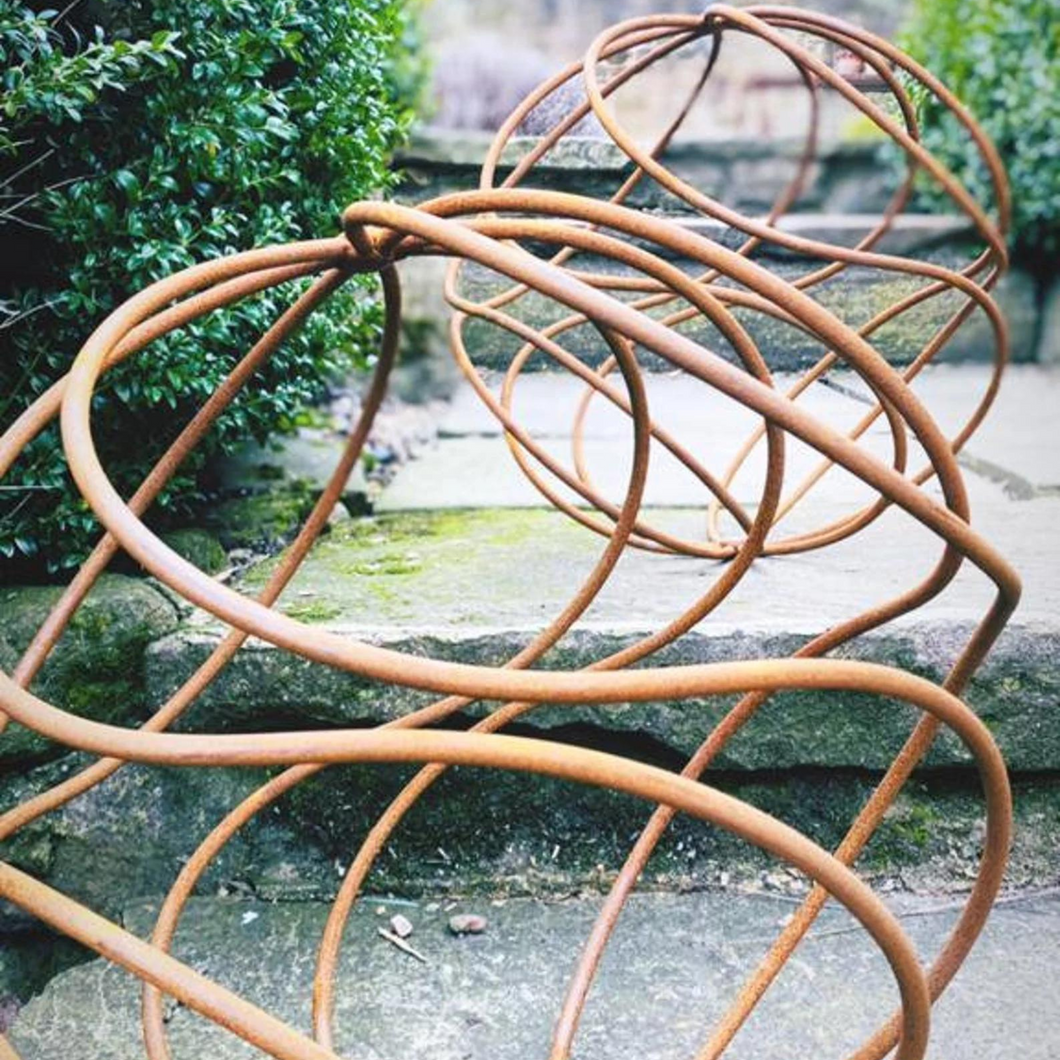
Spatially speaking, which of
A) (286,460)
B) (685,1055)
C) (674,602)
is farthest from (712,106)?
(685,1055)

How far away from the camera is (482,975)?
104cm

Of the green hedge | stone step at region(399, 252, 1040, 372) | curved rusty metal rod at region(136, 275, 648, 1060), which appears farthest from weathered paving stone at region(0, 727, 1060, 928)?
stone step at region(399, 252, 1040, 372)

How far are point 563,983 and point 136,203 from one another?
934 millimetres

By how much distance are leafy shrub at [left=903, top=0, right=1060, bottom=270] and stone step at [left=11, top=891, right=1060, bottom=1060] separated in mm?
2582

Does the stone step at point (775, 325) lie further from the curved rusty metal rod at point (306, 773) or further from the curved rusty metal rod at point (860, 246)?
the curved rusty metal rod at point (306, 773)

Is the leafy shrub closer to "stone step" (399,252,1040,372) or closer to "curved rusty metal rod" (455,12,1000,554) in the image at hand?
"stone step" (399,252,1040,372)

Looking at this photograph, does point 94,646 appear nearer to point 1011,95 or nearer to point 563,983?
point 563,983

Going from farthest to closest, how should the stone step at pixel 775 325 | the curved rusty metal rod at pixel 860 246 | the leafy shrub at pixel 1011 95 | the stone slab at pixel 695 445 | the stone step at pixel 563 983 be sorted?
the leafy shrub at pixel 1011 95, the stone step at pixel 775 325, the stone slab at pixel 695 445, the curved rusty metal rod at pixel 860 246, the stone step at pixel 563 983

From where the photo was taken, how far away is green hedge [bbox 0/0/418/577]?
1150 mm

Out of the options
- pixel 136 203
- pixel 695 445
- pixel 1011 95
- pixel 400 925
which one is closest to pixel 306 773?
pixel 400 925

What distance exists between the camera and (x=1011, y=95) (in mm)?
3053

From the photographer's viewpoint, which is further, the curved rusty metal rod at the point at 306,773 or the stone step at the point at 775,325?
the stone step at the point at 775,325

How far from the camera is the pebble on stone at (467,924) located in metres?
1.11

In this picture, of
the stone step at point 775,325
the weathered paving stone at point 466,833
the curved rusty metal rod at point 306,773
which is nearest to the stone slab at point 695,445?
the stone step at point 775,325
